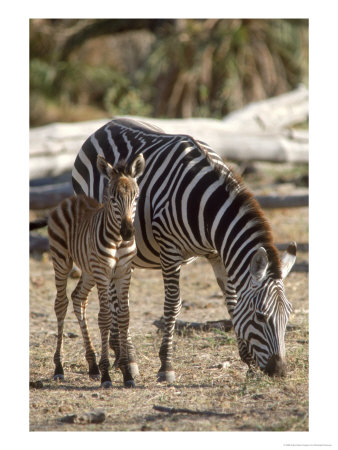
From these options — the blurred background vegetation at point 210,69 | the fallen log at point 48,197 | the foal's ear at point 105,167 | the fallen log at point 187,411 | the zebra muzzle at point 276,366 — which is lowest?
the fallen log at point 187,411

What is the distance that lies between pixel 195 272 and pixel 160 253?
4672 mm

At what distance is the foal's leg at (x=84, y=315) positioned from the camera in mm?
6531

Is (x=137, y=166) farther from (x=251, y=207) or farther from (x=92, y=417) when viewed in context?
(x=92, y=417)

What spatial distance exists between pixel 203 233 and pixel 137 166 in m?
0.92

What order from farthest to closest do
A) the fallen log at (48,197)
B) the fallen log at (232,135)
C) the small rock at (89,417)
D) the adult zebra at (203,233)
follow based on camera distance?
the fallen log at (232,135)
the fallen log at (48,197)
the adult zebra at (203,233)
the small rock at (89,417)

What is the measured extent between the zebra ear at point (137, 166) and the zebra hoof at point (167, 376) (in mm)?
1915

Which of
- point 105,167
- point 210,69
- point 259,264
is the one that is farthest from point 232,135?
point 259,264

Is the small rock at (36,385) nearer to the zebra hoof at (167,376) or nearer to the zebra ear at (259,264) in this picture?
the zebra hoof at (167,376)

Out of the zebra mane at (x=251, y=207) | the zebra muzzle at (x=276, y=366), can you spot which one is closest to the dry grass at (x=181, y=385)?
the zebra muzzle at (x=276, y=366)

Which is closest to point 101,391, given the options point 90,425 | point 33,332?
point 90,425

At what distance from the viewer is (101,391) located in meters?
6.06

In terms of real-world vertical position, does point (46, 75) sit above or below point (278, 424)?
above
